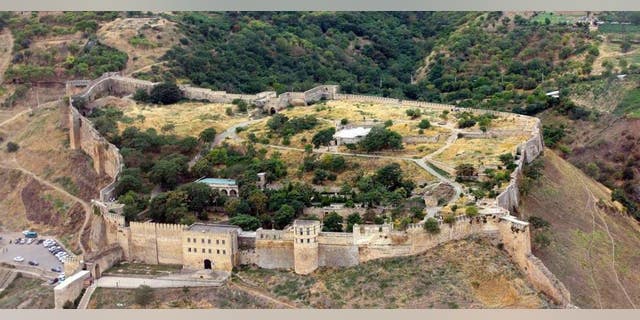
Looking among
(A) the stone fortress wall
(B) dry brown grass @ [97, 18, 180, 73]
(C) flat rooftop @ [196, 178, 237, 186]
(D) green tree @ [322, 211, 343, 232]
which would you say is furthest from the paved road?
(B) dry brown grass @ [97, 18, 180, 73]

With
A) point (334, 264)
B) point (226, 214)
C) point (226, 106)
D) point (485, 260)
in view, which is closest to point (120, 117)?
point (226, 106)

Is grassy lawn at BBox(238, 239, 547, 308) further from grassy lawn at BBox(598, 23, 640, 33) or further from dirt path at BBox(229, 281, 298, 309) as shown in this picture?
grassy lawn at BBox(598, 23, 640, 33)

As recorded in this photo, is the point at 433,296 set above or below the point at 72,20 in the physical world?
below

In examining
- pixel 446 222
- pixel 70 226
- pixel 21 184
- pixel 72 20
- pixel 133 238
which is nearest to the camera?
pixel 446 222

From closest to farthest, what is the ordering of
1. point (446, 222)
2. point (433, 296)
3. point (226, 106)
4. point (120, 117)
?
point (433, 296)
point (446, 222)
point (120, 117)
point (226, 106)

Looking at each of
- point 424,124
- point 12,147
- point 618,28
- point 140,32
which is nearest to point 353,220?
point 424,124

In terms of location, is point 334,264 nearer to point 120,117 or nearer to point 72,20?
point 120,117

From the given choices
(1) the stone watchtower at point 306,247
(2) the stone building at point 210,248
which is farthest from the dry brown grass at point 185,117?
(1) the stone watchtower at point 306,247
